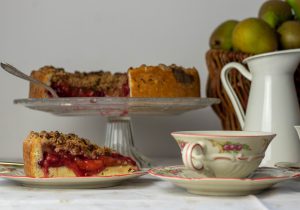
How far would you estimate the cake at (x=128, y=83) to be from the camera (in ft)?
3.17

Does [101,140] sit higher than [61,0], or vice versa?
[61,0]

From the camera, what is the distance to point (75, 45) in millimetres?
1230

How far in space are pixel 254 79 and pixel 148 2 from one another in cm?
43

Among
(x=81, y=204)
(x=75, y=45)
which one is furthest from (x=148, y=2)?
(x=81, y=204)

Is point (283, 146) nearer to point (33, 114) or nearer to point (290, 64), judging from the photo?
point (290, 64)

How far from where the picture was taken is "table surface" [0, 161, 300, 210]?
1.91 feet

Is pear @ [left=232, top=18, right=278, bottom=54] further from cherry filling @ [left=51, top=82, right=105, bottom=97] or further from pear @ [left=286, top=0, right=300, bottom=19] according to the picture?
cherry filling @ [left=51, top=82, right=105, bottom=97]

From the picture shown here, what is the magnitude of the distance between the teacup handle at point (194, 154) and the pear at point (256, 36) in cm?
35

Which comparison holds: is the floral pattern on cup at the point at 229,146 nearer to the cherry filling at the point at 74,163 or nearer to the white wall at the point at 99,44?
the cherry filling at the point at 74,163

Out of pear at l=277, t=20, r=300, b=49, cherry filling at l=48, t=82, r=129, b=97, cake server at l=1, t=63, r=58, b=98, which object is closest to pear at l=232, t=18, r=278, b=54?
pear at l=277, t=20, r=300, b=49

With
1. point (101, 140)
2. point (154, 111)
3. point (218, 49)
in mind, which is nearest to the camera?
point (154, 111)

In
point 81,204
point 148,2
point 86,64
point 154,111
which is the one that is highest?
point 148,2

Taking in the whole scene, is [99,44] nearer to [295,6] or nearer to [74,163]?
[295,6]

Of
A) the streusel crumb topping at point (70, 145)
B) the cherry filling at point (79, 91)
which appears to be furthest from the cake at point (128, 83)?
the streusel crumb topping at point (70, 145)
